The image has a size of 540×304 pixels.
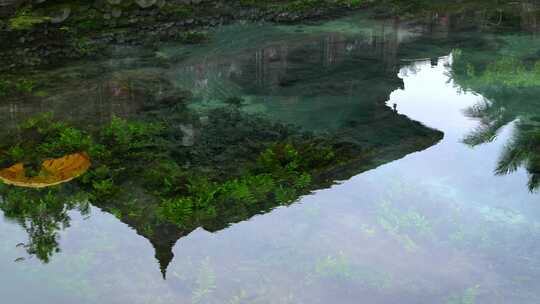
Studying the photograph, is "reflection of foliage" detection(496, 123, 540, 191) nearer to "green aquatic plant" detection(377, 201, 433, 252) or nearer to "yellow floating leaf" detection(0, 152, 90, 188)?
"green aquatic plant" detection(377, 201, 433, 252)

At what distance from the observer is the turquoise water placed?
26.8 ft

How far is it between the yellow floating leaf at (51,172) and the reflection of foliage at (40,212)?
0.19m

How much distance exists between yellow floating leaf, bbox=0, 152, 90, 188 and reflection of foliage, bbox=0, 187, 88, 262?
0.61ft

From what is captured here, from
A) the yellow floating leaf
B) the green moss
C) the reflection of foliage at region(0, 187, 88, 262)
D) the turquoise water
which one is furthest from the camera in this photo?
the green moss

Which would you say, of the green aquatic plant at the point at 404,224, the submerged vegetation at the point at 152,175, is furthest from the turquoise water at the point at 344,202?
the submerged vegetation at the point at 152,175

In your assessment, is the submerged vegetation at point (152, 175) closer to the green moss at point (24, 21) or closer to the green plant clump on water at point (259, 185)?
the green plant clump on water at point (259, 185)

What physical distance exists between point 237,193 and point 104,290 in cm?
297

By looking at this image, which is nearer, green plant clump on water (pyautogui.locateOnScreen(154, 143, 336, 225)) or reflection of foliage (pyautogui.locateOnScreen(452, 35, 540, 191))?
green plant clump on water (pyautogui.locateOnScreen(154, 143, 336, 225))

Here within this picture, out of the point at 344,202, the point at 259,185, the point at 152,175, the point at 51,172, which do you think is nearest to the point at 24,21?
the point at 51,172

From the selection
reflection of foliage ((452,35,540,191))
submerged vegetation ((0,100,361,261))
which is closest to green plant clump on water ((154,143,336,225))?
submerged vegetation ((0,100,361,261))

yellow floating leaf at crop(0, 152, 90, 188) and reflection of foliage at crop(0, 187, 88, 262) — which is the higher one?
yellow floating leaf at crop(0, 152, 90, 188)

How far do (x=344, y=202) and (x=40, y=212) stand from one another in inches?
198

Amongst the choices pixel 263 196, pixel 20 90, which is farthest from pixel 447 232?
pixel 20 90

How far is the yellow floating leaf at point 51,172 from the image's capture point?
10.3m
